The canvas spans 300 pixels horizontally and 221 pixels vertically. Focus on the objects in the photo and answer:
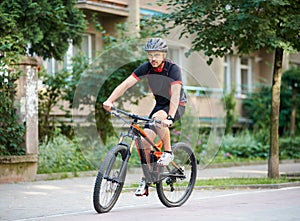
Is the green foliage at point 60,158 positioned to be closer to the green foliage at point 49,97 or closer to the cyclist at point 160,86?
the green foliage at point 49,97

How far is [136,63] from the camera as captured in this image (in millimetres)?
17641

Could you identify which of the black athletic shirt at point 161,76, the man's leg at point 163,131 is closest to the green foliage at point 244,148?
the man's leg at point 163,131

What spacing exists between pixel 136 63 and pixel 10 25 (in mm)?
4419

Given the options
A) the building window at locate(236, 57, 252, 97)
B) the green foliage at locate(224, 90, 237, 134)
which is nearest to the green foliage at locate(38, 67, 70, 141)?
the green foliage at locate(224, 90, 237, 134)

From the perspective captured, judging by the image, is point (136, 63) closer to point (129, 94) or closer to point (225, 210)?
point (129, 94)

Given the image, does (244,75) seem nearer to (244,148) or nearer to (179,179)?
(244,148)

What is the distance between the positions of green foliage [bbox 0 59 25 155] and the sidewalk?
0.79 metres

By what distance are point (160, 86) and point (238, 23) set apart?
4177 mm

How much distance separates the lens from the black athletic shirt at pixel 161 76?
29.7 ft

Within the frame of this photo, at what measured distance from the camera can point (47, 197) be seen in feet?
37.3

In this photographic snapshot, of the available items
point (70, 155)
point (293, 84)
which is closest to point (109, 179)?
point (70, 155)

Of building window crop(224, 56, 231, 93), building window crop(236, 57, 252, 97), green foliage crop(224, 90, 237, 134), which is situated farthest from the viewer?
building window crop(236, 57, 252, 97)

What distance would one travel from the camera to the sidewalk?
955cm

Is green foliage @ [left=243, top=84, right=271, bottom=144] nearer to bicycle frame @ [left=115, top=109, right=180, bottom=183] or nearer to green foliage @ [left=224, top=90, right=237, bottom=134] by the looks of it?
green foliage @ [left=224, top=90, right=237, bottom=134]
